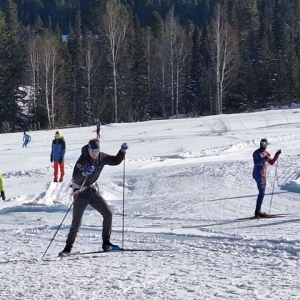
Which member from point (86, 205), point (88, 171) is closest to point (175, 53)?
point (86, 205)

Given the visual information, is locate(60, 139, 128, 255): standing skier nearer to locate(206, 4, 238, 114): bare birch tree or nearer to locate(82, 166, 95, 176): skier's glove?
locate(82, 166, 95, 176): skier's glove

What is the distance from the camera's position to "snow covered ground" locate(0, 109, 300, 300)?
6.10 meters

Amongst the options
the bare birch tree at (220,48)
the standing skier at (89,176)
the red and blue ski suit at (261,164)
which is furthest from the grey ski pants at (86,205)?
the bare birch tree at (220,48)

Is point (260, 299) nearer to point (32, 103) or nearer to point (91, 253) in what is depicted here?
point (91, 253)

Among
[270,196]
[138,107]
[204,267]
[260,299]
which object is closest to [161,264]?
[204,267]

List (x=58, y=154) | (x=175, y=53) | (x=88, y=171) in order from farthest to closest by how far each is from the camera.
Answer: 1. (x=175, y=53)
2. (x=58, y=154)
3. (x=88, y=171)

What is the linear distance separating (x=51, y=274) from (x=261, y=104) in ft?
164

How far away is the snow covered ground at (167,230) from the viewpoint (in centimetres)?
610

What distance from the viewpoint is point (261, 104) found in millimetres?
55062

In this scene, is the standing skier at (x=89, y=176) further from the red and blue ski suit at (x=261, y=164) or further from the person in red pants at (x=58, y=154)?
the person in red pants at (x=58, y=154)

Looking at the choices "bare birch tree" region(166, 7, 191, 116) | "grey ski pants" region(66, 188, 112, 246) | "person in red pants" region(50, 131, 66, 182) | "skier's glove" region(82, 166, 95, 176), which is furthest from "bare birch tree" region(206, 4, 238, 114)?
"skier's glove" region(82, 166, 95, 176)

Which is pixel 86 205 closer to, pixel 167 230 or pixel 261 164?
pixel 167 230

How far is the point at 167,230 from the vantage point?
31.0ft

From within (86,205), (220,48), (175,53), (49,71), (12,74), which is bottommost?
(86,205)
